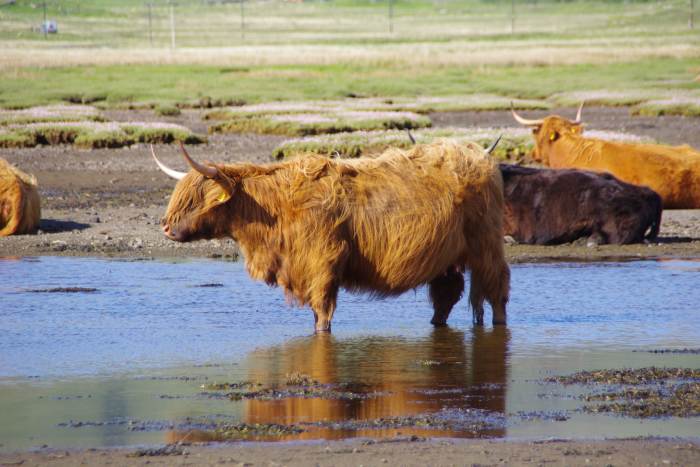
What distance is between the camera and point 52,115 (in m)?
26.3

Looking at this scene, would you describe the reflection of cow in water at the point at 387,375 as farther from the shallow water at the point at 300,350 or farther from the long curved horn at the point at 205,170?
the long curved horn at the point at 205,170

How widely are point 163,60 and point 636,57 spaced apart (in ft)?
66.7

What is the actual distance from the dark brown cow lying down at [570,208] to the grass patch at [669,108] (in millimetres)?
16903

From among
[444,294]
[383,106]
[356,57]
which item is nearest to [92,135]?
[383,106]

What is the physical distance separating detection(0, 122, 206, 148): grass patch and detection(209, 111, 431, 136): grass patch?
2336mm

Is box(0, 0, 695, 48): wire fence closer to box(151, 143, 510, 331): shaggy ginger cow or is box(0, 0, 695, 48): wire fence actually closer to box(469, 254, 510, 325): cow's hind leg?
box(469, 254, 510, 325): cow's hind leg

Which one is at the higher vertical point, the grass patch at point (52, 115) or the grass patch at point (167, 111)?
the grass patch at point (52, 115)

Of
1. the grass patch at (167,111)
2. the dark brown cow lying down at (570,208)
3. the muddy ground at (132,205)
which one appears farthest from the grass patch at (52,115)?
the dark brown cow lying down at (570,208)

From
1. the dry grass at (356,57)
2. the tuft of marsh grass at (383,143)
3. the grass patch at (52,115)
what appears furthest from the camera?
the dry grass at (356,57)

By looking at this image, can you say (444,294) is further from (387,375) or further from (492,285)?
(387,375)

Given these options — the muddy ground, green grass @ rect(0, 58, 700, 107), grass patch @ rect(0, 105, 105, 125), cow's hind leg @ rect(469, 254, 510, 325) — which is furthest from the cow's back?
green grass @ rect(0, 58, 700, 107)

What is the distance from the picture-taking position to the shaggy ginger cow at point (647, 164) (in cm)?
1416

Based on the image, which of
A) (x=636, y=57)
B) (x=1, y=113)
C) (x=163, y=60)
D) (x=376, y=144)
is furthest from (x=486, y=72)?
(x=376, y=144)

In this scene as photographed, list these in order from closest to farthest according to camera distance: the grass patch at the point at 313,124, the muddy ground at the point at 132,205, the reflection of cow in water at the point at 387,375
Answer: the reflection of cow in water at the point at 387,375
the muddy ground at the point at 132,205
the grass patch at the point at 313,124
